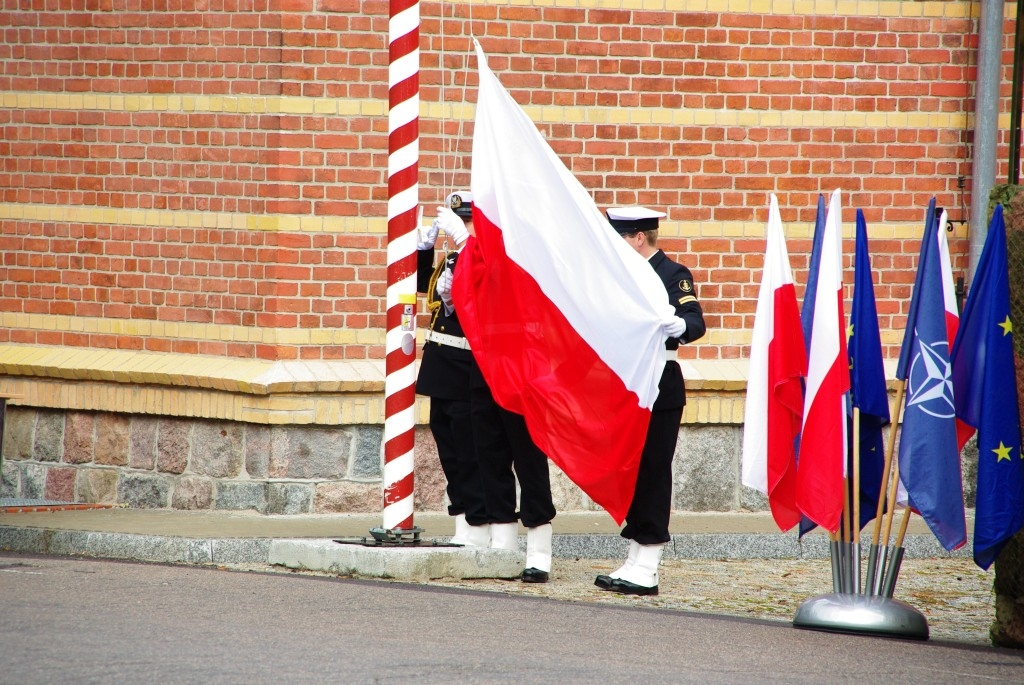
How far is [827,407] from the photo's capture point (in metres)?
6.83

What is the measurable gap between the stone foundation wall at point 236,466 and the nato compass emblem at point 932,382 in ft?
12.4

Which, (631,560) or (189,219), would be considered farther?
(189,219)

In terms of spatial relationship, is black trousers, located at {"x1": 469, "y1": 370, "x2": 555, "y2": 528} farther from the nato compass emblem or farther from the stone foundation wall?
the nato compass emblem

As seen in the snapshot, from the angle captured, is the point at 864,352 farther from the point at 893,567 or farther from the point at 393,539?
the point at 393,539

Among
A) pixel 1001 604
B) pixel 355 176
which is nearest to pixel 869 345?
pixel 1001 604

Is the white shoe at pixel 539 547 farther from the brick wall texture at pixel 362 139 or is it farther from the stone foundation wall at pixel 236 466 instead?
the brick wall texture at pixel 362 139

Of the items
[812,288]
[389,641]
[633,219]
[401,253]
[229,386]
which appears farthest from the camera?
[229,386]

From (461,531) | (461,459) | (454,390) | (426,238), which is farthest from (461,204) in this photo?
(461,531)

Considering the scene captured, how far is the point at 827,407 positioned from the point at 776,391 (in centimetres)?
33

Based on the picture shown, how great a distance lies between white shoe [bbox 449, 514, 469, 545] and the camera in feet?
28.7

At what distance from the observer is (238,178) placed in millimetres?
10039

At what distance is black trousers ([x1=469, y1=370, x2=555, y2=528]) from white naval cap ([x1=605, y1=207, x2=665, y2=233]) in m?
1.05

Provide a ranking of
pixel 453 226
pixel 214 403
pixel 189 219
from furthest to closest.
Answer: pixel 189 219 < pixel 214 403 < pixel 453 226

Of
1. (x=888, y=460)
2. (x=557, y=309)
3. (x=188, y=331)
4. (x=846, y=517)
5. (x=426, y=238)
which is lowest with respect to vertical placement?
(x=846, y=517)
